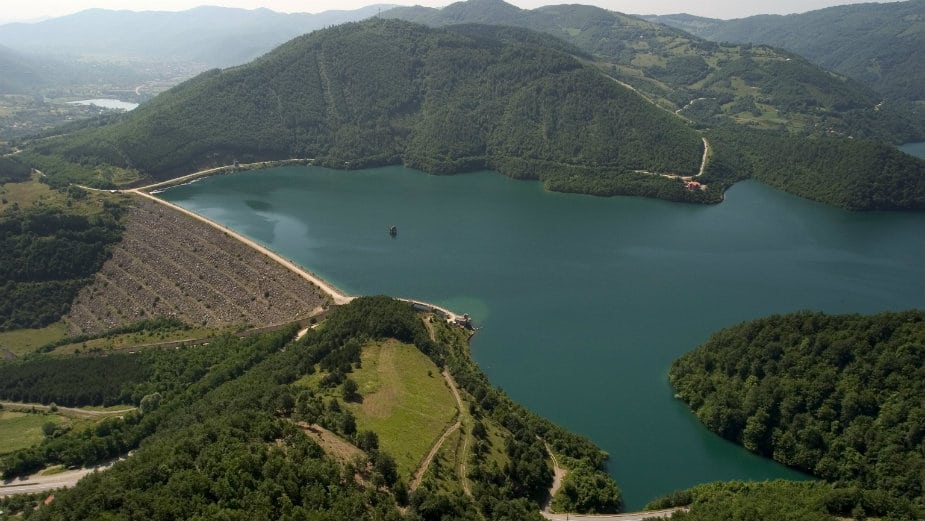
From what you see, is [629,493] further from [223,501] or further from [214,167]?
[214,167]

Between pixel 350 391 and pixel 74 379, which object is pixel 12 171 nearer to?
pixel 74 379

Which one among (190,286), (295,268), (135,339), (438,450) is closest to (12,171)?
(190,286)

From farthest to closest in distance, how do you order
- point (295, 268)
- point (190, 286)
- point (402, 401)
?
point (295, 268), point (190, 286), point (402, 401)

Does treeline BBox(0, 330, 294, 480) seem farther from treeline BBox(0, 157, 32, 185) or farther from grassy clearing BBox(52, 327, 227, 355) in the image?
treeline BBox(0, 157, 32, 185)

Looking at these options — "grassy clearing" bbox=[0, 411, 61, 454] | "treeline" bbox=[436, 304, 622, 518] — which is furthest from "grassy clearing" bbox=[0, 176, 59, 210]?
"treeline" bbox=[436, 304, 622, 518]

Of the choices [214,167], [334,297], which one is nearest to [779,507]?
[334,297]
